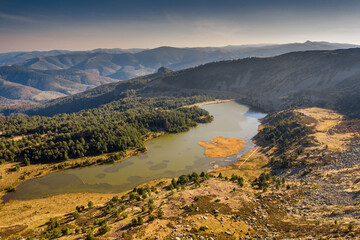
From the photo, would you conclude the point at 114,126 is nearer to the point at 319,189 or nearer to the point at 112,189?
the point at 112,189

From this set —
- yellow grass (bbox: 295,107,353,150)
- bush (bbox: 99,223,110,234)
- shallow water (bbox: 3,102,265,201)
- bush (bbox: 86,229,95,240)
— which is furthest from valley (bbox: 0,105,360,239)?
shallow water (bbox: 3,102,265,201)

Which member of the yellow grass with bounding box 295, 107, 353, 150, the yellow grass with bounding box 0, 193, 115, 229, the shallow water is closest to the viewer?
the yellow grass with bounding box 0, 193, 115, 229

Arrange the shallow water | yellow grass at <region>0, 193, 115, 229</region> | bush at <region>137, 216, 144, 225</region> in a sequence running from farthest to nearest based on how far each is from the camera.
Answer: the shallow water < yellow grass at <region>0, 193, 115, 229</region> < bush at <region>137, 216, 144, 225</region>

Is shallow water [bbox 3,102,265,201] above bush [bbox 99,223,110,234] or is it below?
below

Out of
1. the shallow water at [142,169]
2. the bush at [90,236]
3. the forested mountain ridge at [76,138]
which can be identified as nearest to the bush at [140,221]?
the bush at [90,236]

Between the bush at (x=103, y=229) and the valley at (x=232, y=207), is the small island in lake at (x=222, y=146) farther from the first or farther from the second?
the bush at (x=103, y=229)

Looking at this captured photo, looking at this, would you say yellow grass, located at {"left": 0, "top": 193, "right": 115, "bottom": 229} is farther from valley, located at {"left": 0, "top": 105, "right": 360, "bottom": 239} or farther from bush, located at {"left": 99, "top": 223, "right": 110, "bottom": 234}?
bush, located at {"left": 99, "top": 223, "right": 110, "bottom": 234}
